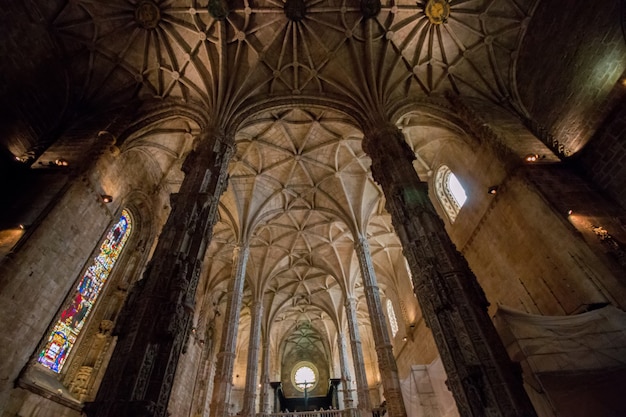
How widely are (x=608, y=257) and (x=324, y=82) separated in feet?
36.7

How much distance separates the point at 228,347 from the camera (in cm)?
1316

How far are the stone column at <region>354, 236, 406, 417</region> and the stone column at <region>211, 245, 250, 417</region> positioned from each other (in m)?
6.16

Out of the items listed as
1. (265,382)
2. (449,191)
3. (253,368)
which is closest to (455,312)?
(449,191)

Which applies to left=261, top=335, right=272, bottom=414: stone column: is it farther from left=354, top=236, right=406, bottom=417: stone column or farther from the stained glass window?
the stained glass window

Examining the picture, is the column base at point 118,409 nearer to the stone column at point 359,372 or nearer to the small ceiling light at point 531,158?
the stone column at point 359,372

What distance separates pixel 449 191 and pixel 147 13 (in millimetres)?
14887

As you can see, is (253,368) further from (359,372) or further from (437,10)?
(437,10)

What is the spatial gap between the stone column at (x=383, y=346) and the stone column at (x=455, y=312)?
6402 mm

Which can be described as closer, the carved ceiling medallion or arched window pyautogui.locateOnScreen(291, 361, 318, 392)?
the carved ceiling medallion

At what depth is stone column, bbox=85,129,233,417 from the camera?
518 cm

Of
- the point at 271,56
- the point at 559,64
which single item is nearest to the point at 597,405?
the point at 559,64

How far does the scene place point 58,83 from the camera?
462 inches

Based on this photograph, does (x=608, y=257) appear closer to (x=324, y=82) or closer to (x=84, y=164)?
(x=324, y=82)

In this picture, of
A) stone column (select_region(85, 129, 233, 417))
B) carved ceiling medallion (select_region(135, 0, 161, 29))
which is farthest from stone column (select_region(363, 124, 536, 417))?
carved ceiling medallion (select_region(135, 0, 161, 29))
